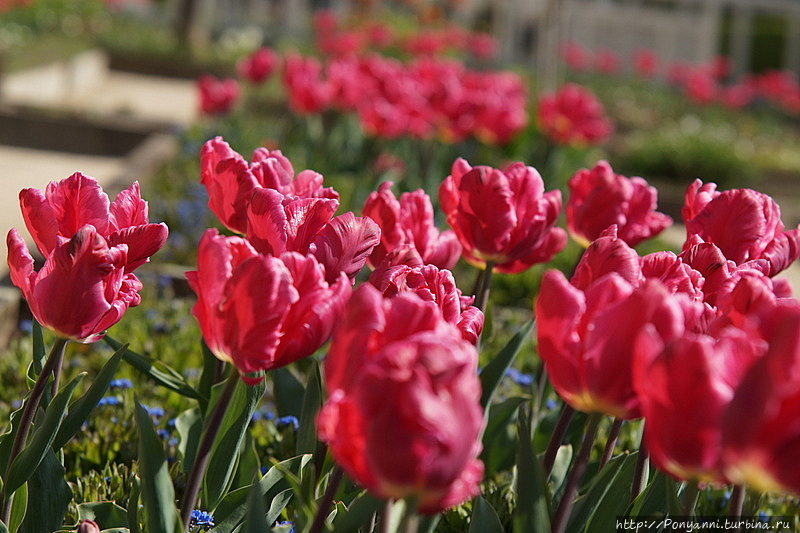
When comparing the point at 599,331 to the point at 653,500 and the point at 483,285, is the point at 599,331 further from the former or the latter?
the point at 483,285

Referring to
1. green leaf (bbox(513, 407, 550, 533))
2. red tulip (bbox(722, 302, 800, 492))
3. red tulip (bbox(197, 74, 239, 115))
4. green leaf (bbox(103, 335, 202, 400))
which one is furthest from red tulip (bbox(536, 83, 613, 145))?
red tulip (bbox(722, 302, 800, 492))

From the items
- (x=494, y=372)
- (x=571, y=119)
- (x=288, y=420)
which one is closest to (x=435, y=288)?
(x=494, y=372)

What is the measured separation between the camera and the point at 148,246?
Result: 52.0 inches

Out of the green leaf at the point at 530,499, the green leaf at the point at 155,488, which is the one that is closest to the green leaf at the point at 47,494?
the green leaf at the point at 155,488

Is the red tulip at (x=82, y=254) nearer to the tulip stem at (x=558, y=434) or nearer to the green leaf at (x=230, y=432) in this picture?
the green leaf at (x=230, y=432)

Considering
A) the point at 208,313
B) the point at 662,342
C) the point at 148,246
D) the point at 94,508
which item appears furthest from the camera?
the point at 94,508

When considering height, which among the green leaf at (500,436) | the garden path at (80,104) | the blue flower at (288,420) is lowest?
the garden path at (80,104)

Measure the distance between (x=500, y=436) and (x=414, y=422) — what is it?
144cm

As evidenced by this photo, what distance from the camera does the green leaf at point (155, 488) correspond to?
1196mm

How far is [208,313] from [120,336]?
78.9 inches

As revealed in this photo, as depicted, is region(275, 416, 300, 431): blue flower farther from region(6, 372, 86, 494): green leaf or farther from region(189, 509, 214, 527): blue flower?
region(6, 372, 86, 494): green leaf

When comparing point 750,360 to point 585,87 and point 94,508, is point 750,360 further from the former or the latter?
point 585,87

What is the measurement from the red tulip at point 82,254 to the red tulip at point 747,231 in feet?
2.63

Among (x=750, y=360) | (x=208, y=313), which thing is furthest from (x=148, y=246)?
(x=750, y=360)
